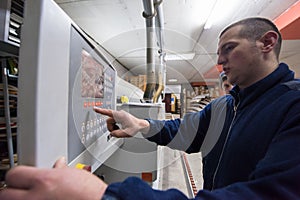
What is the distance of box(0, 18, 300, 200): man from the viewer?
25 cm

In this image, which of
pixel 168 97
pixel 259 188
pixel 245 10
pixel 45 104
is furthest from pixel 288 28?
pixel 168 97

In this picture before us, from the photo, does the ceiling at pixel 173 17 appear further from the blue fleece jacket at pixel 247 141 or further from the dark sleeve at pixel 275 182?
the dark sleeve at pixel 275 182

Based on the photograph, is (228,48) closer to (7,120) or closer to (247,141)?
(247,141)

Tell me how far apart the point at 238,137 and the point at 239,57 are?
31 cm

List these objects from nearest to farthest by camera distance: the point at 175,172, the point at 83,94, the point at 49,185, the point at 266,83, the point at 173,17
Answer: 1. the point at 49,185
2. the point at 83,94
3. the point at 266,83
4. the point at 173,17
5. the point at 175,172

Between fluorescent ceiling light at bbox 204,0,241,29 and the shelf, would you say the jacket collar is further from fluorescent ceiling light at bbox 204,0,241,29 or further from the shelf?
fluorescent ceiling light at bbox 204,0,241,29

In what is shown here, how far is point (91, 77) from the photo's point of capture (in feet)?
1.79

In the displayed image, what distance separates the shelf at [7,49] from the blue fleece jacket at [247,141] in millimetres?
667

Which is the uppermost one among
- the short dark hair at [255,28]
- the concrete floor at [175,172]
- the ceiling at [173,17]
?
the ceiling at [173,17]

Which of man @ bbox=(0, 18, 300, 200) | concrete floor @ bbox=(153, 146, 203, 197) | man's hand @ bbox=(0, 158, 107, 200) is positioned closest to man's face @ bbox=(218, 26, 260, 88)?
man @ bbox=(0, 18, 300, 200)

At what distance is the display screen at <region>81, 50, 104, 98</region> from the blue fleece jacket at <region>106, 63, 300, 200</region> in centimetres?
32

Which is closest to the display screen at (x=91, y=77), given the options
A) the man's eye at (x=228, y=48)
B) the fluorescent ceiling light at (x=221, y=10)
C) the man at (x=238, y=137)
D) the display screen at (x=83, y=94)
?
the display screen at (x=83, y=94)

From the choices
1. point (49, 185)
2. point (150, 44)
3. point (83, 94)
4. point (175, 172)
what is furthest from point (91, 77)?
point (175, 172)

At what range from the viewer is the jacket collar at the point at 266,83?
602mm
